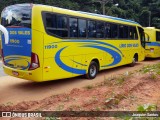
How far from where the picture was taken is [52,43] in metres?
8.59

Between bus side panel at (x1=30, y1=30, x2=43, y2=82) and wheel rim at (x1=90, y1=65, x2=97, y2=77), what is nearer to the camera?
bus side panel at (x1=30, y1=30, x2=43, y2=82)

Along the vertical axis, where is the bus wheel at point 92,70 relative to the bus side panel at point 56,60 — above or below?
below

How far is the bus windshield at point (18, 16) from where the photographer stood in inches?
323

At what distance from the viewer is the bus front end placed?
320 inches

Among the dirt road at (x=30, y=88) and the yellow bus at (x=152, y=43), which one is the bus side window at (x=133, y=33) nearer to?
the yellow bus at (x=152, y=43)

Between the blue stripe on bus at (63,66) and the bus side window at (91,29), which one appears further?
the bus side window at (91,29)

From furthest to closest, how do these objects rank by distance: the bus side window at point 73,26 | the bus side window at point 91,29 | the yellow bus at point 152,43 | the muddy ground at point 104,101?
1. the yellow bus at point 152,43
2. the bus side window at point 91,29
3. the bus side window at point 73,26
4. the muddy ground at point 104,101

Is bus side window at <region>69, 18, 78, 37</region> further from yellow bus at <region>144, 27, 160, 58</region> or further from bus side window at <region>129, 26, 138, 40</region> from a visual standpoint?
yellow bus at <region>144, 27, 160, 58</region>

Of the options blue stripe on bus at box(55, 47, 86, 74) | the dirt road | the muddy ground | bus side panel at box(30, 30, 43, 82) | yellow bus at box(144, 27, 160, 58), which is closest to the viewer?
the muddy ground

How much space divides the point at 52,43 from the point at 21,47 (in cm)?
103

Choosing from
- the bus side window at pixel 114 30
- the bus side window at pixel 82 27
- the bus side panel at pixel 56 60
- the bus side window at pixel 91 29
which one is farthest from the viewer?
the bus side window at pixel 114 30

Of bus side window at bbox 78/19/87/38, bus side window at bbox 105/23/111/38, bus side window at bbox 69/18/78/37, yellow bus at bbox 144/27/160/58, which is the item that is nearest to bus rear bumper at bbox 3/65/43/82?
bus side window at bbox 69/18/78/37

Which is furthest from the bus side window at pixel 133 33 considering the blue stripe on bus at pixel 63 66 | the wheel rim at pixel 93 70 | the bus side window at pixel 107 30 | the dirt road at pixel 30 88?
the blue stripe on bus at pixel 63 66

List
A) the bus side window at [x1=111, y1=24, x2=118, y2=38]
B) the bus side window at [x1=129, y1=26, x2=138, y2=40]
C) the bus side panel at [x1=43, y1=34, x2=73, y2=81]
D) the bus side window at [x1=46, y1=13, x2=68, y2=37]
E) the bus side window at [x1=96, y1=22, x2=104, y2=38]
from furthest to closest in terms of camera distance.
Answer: the bus side window at [x1=129, y1=26, x2=138, y2=40] → the bus side window at [x1=111, y1=24, x2=118, y2=38] → the bus side window at [x1=96, y1=22, x2=104, y2=38] → the bus side window at [x1=46, y1=13, x2=68, y2=37] → the bus side panel at [x1=43, y1=34, x2=73, y2=81]
